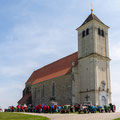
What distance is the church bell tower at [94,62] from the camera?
3185 cm

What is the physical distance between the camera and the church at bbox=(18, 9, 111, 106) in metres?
32.2

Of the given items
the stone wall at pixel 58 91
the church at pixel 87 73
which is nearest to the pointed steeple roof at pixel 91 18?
the church at pixel 87 73

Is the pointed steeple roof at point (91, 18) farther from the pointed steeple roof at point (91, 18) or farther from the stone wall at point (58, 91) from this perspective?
the stone wall at point (58, 91)

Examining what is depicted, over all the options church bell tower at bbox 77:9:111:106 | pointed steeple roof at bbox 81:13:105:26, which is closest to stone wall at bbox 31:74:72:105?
church bell tower at bbox 77:9:111:106

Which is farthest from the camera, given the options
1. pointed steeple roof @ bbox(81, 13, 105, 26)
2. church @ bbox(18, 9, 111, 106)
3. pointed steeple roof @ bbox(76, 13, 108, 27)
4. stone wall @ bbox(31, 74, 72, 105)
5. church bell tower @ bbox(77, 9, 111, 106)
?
pointed steeple roof @ bbox(81, 13, 105, 26)

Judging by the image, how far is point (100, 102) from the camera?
3136cm

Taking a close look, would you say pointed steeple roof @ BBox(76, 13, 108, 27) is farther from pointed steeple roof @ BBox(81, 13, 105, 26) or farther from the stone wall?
the stone wall

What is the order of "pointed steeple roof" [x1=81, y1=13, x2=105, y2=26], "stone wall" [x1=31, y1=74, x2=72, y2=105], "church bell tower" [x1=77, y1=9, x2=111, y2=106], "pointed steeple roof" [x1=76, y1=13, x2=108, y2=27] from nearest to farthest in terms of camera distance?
"church bell tower" [x1=77, y1=9, x2=111, y2=106] → "stone wall" [x1=31, y1=74, x2=72, y2=105] → "pointed steeple roof" [x1=76, y1=13, x2=108, y2=27] → "pointed steeple roof" [x1=81, y1=13, x2=105, y2=26]

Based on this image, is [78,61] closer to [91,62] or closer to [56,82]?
[91,62]

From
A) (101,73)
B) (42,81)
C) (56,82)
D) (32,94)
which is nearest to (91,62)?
(101,73)

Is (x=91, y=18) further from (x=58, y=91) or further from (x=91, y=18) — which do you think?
(x=58, y=91)

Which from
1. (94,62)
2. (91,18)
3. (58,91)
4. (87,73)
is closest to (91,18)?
(91,18)

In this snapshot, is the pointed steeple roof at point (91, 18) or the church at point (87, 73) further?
the pointed steeple roof at point (91, 18)

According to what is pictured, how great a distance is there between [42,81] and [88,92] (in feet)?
44.2
